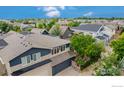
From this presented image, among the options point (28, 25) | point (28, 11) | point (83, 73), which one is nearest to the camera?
point (28, 11)

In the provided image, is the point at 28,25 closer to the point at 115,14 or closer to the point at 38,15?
the point at 38,15

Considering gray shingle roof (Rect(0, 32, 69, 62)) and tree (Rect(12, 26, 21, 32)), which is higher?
tree (Rect(12, 26, 21, 32))

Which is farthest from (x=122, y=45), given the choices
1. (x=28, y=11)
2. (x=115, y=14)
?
(x=28, y=11)

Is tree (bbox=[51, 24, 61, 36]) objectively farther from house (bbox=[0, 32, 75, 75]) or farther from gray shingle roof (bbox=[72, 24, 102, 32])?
gray shingle roof (bbox=[72, 24, 102, 32])

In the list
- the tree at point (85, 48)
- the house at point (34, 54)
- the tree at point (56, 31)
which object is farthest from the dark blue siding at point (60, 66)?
the tree at point (56, 31)

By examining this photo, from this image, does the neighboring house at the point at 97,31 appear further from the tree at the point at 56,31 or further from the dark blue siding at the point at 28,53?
the dark blue siding at the point at 28,53

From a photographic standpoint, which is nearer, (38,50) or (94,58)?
(38,50)

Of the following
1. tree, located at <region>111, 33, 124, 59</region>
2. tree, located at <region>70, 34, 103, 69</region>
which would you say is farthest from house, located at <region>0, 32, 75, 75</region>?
tree, located at <region>111, 33, 124, 59</region>

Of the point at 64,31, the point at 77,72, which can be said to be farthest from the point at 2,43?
the point at 77,72
